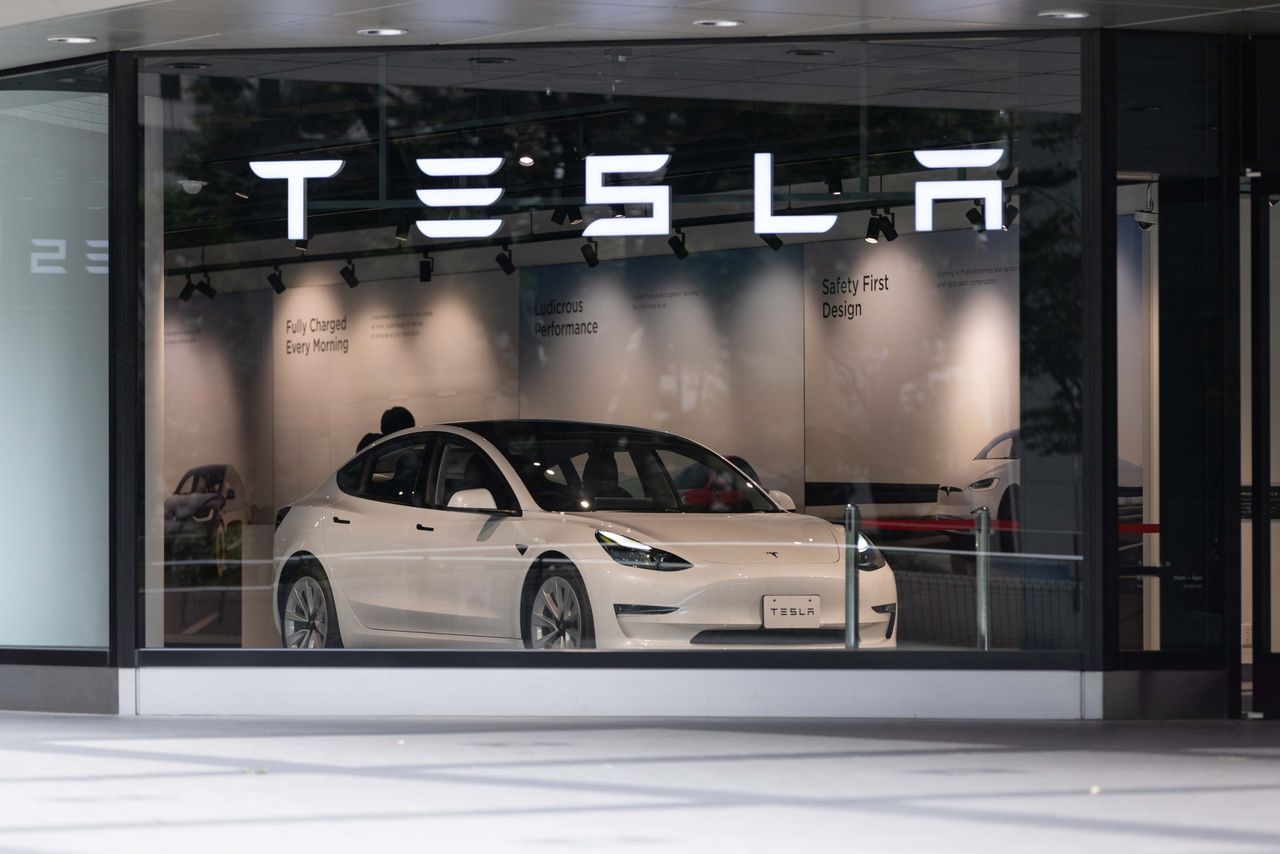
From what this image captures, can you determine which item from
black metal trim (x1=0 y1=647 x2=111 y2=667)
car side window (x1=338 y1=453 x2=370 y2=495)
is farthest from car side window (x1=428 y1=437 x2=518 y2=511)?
black metal trim (x1=0 y1=647 x2=111 y2=667)

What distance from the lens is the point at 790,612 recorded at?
28.0ft

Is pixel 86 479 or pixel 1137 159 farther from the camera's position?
pixel 86 479

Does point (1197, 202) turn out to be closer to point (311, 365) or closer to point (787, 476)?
point (787, 476)

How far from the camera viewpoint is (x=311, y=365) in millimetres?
8836

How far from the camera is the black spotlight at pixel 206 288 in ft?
29.3

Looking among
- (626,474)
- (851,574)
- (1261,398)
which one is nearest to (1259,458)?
(1261,398)

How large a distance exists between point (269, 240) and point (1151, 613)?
4666 mm

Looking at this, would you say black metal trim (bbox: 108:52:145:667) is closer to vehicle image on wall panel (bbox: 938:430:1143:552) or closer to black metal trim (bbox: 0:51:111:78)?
black metal trim (bbox: 0:51:111:78)

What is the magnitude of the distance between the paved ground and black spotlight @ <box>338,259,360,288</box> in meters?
2.12

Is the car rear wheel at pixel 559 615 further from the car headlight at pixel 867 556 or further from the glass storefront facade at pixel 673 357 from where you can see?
the car headlight at pixel 867 556

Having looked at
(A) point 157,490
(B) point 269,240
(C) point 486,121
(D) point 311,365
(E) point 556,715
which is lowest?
(E) point 556,715

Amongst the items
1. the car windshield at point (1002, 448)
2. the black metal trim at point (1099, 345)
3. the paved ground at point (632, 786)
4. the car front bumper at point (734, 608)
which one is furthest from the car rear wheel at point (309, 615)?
the black metal trim at point (1099, 345)

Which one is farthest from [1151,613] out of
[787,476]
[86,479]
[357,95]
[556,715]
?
[86,479]

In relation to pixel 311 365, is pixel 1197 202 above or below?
above
